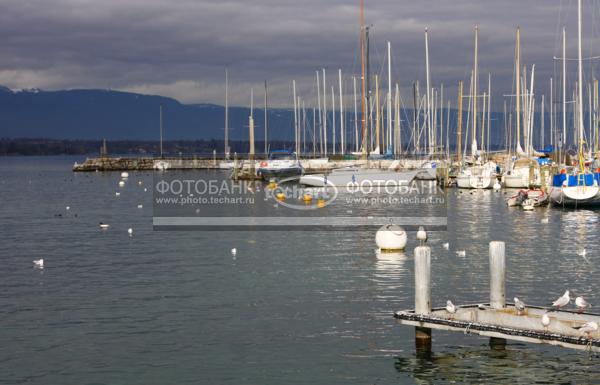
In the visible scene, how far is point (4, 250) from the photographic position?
46750 mm

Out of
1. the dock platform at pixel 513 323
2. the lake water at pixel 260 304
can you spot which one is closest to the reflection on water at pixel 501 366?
the lake water at pixel 260 304

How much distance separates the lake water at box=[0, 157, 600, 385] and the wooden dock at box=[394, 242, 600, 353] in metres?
0.91

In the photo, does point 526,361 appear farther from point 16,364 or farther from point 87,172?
point 87,172

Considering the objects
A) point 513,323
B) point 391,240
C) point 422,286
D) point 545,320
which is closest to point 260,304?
point 422,286

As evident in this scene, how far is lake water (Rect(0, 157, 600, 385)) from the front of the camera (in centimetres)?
2294

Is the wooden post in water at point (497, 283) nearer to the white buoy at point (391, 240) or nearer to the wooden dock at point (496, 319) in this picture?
the wooden dock at point (496, 319)

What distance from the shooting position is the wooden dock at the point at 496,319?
852 inches

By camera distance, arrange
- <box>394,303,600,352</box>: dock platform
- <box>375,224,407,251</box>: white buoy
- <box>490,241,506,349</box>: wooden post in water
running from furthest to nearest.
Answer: <box>375,224,407,251</box>: white buoy
<box>490,241,506,349</box>: wooden post in water
<box>394,303,600,352</box>: dock platform

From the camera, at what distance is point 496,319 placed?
23250 mm

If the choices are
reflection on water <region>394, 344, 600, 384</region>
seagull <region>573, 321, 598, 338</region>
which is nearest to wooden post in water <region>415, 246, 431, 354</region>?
reflection on water <region>394, 344, 600, 384</region>

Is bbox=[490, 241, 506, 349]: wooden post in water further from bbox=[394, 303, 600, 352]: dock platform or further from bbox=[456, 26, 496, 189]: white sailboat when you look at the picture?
bbox=[456, 26, 496, 189]: white sailboat

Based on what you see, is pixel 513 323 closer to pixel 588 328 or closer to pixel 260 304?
pixel 588 328

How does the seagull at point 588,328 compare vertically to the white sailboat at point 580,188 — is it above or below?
below

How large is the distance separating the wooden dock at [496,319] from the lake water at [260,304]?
0.91 meters
